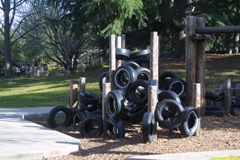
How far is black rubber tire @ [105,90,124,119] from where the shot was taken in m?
6.89

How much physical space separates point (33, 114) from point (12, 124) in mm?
1648

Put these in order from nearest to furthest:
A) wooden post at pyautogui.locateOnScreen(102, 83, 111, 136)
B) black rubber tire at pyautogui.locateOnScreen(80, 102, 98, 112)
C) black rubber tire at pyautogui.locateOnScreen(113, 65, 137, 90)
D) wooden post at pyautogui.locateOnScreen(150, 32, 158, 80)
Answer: wooden post at pyautogui.locateOnScreen(150, 32, 158, 80) → wooden post at pyautogui.locateOnScreen(102, 83, 111, 136) → black rubber tire at pyautogui.locateOnScreen(113, 65, 137, 90) → black rubber tire at pyautogui.locateOnScreen(80, 102, 98, 112)

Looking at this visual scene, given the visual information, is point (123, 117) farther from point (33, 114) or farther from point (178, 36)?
point (178, 36)

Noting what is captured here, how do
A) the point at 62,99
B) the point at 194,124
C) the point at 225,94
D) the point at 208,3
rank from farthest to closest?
the point at 208,3 < the point at 62,99 < the point at 225,94 < the point at 194,124

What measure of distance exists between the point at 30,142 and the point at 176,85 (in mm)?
4499

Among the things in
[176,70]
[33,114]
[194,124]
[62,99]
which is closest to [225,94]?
[194,124]

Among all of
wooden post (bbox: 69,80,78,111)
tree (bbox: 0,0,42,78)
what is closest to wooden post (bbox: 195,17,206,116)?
wooden post (bbox: 69,80,78,111)

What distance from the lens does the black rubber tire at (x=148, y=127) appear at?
6141mm

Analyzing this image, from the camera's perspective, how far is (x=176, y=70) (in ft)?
61.0

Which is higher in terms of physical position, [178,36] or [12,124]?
[178,36]

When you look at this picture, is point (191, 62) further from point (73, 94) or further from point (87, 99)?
point (73, 94)

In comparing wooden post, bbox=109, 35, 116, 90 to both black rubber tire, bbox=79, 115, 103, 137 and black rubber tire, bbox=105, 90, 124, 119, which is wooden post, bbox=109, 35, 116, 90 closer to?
black rubber tire, bbox=105, 90, 124, 119

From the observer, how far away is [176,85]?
8.56 metres

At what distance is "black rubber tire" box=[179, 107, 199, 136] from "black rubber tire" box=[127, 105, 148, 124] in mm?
1040
